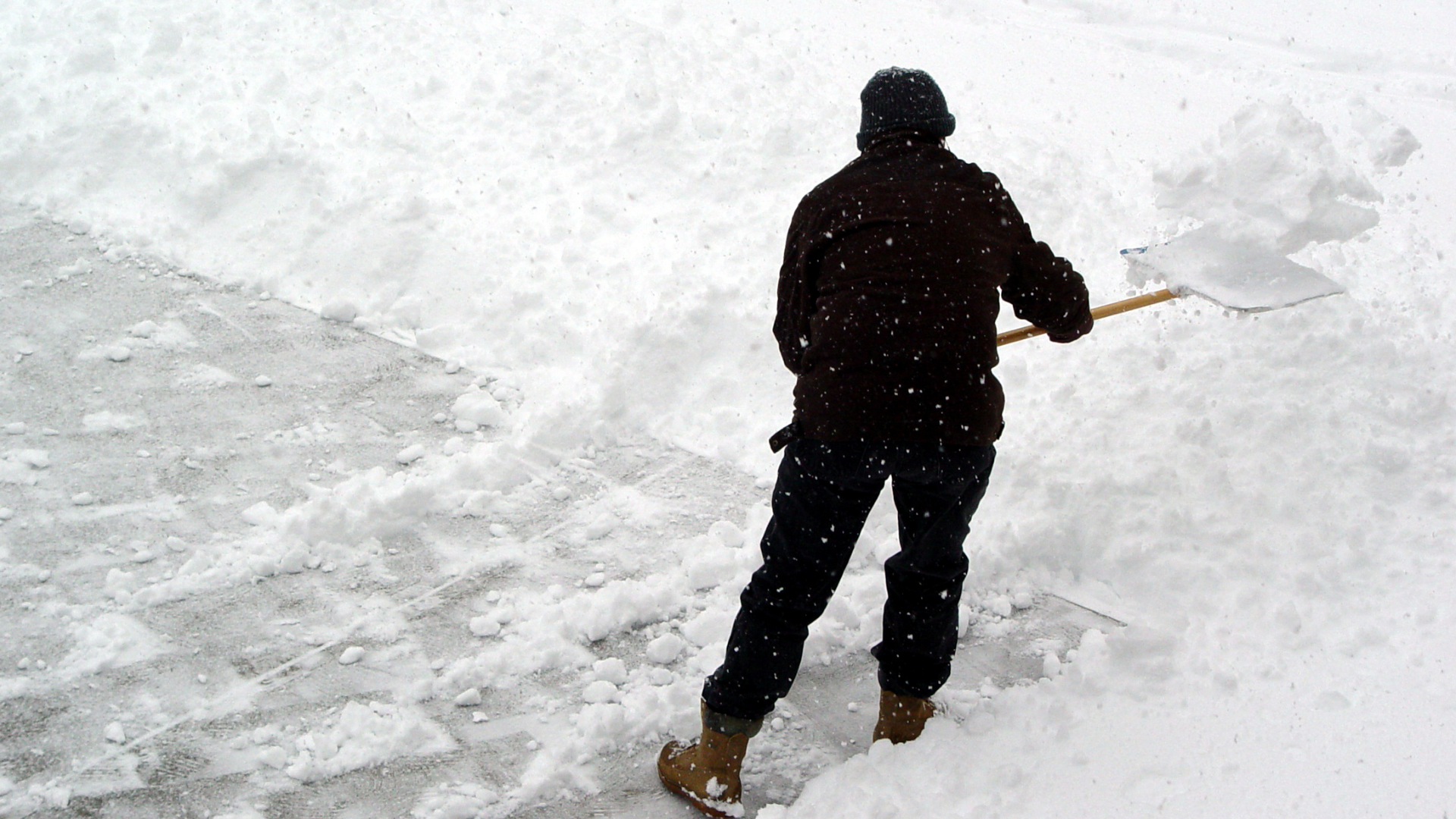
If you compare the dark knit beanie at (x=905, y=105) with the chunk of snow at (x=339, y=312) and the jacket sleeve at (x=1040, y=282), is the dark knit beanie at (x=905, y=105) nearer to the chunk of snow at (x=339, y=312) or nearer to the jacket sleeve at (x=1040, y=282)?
the jacket sleeve at (x=1040, y=282)

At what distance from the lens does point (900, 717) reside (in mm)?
3008

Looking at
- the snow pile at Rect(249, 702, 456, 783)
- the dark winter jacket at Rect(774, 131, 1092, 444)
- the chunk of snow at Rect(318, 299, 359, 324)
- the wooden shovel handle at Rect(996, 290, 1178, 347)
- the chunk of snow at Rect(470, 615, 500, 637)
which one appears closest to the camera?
the dark winter jacket at Rect(774, 131, 1092, 444)

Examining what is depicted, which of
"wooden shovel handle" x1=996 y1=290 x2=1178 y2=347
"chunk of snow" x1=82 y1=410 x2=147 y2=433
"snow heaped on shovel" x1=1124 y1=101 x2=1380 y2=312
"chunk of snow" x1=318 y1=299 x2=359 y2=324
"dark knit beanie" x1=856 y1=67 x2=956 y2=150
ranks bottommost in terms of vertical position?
"chunk of snow" x1=82 y1=410 x2=147 y2=433

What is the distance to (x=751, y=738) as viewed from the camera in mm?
3115

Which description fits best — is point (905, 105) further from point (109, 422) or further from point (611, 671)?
point (109, 422)

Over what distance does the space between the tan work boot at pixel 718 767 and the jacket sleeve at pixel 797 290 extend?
0.90 meters

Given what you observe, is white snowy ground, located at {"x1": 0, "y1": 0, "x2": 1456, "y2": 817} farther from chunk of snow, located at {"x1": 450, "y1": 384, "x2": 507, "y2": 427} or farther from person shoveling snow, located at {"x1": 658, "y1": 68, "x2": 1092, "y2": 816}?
person shoveling snow, located at {"x1": 658, "y1": 68, "x2": 1092, "y2": 816}

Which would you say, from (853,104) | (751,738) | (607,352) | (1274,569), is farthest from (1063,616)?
(853,104)

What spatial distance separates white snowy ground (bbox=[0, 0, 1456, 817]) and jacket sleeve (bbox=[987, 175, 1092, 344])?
1116mm

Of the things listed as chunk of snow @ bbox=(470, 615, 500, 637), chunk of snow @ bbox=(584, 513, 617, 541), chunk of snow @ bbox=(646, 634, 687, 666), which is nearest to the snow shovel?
chunk of snow @ bbox=(646, 634, 687, 666)

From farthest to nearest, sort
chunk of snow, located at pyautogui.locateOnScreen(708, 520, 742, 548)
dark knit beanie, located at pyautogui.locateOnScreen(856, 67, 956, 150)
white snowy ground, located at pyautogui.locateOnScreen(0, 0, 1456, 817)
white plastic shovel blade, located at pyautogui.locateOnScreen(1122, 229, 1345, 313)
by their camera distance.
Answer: chunk of snow, located at pyautogui.locateOnScreen(708, 520, 742, 548), white plastic shovel blade, located at pyautogui.locateOnScreen(1122, 229, 1345, 313), white snowy ground, located at pyautogui.locateOnScreen(0, 0, 1456, 817), dark knit beanie, located at pyautogui.locateOnScreen(856, 67, 956, 150)

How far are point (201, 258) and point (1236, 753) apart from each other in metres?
5.41

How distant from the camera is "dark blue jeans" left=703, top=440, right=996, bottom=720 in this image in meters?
2.65

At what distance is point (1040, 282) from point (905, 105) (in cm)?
55
